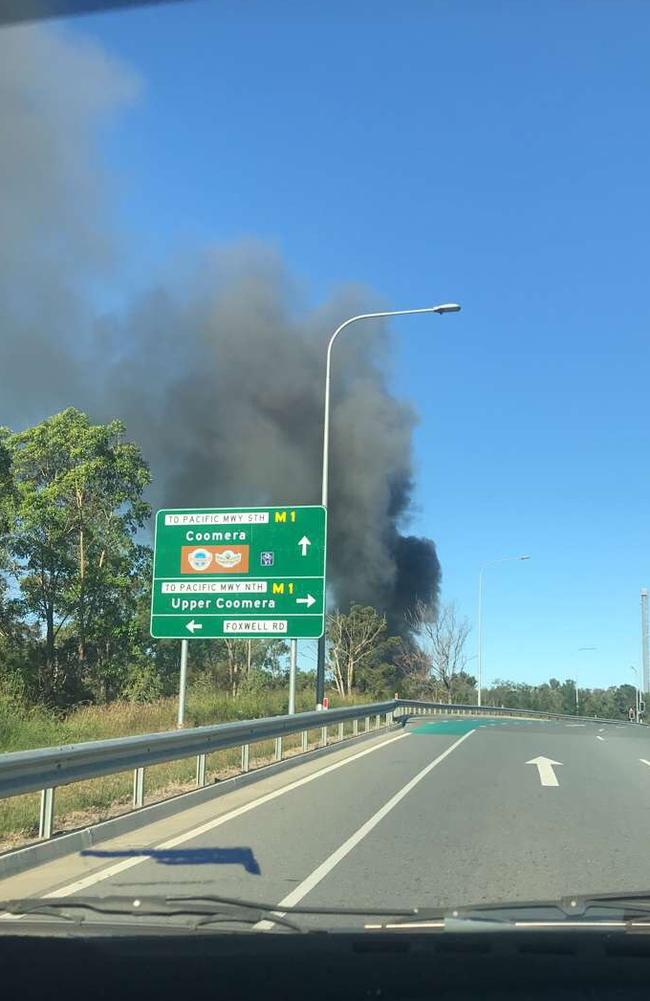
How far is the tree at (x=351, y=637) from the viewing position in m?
54.6

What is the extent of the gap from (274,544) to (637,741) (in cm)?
1057

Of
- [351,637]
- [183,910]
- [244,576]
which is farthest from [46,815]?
[351,637]

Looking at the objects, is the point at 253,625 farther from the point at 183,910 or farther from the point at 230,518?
the point at 183,910

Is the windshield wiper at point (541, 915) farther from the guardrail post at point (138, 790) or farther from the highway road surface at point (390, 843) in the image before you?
the guardrail post at point (138, 790)

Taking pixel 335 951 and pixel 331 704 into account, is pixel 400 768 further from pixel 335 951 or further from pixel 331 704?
pixel 331 704

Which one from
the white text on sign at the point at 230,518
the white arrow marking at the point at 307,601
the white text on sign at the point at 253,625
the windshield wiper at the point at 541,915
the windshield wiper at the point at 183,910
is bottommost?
the windshield wiper at the point at 183,910

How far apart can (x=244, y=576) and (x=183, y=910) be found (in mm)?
13479

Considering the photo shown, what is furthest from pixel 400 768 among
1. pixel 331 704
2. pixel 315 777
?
pixel 331 704

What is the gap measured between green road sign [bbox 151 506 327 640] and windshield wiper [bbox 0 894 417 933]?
1260cm

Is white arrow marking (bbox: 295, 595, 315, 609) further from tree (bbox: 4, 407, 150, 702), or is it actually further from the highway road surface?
tree (bbox: 4, 407, 150, 702)

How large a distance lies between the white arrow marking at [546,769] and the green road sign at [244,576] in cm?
479

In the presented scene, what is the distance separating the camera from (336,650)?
54.8m

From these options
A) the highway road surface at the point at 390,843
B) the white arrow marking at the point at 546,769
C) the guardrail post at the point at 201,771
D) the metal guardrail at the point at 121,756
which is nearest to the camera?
the highway road surface at the point at 390,843

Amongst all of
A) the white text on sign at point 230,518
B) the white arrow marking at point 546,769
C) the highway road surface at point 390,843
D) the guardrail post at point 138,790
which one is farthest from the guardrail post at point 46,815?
the white text on sign at point 230,518
